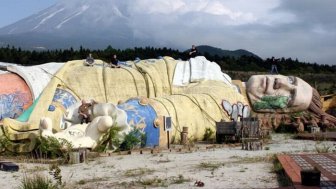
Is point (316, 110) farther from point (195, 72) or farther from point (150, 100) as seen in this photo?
point (150, 100)

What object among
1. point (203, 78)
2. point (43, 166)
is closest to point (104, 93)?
point (203, 78)

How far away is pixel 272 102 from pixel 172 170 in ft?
32.2

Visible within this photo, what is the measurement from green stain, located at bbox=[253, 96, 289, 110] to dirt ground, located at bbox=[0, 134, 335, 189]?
538cm

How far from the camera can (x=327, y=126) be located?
19375 mm

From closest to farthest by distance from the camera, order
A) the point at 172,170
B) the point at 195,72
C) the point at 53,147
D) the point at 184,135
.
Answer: the point at 172,170 → the point at 53,147 → the point at 184,135 → the point at 195,72

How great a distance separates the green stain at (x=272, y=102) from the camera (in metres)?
19.2

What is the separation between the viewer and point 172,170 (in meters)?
10.1

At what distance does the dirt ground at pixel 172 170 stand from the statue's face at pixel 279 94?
5.45m

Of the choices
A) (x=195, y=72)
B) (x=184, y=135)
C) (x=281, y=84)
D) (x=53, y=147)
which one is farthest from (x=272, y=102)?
(x=53, y=147)

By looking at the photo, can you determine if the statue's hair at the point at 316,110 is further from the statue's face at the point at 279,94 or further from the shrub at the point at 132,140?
the shrub at the point at 132,140

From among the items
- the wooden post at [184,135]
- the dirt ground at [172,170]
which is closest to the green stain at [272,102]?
the wooden post at [184,135]

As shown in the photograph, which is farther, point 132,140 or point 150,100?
point 150,100

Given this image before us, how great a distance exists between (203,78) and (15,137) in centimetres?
748

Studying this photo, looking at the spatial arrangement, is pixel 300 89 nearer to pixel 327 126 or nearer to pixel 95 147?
pixel 327 126
